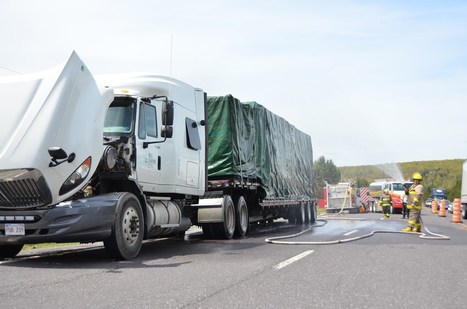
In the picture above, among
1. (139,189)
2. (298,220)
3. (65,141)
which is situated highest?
(65,141)

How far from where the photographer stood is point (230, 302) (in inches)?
192

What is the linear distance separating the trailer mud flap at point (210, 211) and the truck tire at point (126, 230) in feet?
11.4

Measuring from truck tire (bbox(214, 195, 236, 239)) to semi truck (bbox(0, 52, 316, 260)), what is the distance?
0.03 m

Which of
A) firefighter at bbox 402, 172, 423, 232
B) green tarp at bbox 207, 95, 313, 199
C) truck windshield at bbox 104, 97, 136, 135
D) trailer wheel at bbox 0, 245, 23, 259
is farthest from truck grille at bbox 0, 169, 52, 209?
firefighter at bbox 402, 172, 423, 232

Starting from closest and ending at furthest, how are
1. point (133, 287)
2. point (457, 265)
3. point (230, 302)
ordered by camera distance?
point (230, 302) → point (133, 287) → point (457, 265)

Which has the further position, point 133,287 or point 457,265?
point 457,265

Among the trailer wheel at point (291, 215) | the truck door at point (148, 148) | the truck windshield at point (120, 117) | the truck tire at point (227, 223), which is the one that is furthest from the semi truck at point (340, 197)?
the truck windshield at point (120, 117)

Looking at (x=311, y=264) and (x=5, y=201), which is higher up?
(x=5, y=201)

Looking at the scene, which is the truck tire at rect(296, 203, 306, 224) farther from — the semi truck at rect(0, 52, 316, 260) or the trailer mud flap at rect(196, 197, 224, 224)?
the trailer mud flap at rect(196, 197, 224, 224)

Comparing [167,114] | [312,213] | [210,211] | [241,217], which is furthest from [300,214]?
[167,114]

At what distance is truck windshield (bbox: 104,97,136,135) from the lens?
8492 mm

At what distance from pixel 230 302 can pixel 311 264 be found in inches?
109

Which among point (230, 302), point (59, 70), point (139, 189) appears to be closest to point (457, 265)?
point (230, 302)

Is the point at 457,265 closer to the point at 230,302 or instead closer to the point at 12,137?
the point at 230,302
